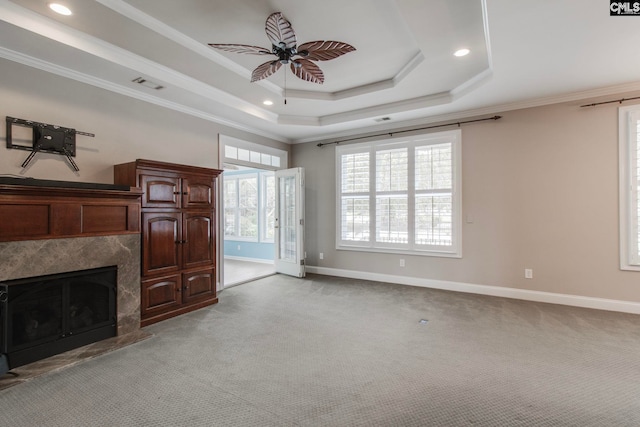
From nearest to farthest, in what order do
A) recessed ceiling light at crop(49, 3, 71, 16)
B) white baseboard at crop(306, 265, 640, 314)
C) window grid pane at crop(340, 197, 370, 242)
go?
recessed ceiling light at crop(49, 3, 71, 16) < white baseboard at crop(306, 265, 640, 314) < window grid pane at crop(340, 197, 370, 242)

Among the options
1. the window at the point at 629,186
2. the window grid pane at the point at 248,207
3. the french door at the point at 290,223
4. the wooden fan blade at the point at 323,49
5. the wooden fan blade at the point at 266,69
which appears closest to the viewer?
the wooden fan blade at the point at 323,49

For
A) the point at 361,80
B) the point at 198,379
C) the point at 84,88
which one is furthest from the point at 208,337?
the point at 361,80

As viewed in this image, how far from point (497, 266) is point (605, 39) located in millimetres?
2944

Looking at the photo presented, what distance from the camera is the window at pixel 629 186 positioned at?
11.9 ft

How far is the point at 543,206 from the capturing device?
4.16 metres

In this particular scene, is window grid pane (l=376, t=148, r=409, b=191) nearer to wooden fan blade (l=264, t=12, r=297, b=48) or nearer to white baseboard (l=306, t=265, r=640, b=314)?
white baseboard (l=306, t=265, r=640, b=314)

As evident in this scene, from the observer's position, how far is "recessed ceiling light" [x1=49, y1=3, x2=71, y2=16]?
92.8 inches

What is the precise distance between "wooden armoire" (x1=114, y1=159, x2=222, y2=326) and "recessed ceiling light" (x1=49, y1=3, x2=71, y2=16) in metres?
1.38

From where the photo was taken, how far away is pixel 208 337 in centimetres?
306

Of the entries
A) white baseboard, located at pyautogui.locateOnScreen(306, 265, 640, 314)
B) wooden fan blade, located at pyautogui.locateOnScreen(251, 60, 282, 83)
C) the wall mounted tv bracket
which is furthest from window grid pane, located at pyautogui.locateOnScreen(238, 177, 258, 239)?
wooden fan blade, located at pyautogui.locateOnScreen(251, 60, 282, 83)

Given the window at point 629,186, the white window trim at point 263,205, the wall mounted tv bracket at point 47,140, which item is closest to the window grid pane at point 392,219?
the window at point 629,186

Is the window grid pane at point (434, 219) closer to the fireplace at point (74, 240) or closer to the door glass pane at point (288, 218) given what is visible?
the door glass pane at point (288, 218)

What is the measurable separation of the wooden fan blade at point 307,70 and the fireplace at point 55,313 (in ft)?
8.93

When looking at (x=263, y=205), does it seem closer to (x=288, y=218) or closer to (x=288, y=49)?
(x=288, y=218)
